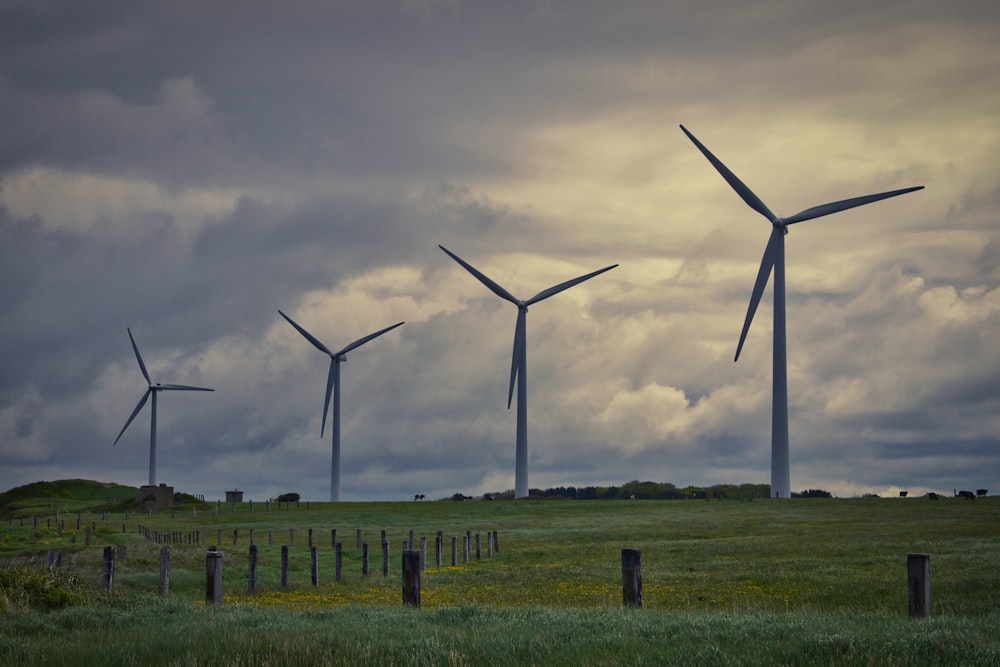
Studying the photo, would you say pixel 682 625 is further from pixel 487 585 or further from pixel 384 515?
pixel 384 515

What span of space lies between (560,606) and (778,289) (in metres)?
81.9

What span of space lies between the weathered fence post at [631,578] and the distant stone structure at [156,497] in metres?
135

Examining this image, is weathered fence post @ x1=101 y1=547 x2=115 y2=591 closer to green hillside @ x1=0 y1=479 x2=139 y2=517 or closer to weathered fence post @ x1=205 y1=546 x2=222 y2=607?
weathered fence post @ x1=205 y1=546 x2=222 y2=607

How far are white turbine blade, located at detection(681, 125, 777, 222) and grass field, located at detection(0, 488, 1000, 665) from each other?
41436mm

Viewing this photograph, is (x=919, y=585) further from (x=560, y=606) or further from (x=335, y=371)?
(x=335, y=371)

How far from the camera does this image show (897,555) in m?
40.0

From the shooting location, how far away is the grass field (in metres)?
16.0

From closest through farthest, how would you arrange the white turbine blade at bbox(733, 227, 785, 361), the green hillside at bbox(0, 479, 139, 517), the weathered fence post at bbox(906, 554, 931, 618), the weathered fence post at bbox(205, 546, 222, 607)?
1. the weathered fence post at bbox(906, 554, 931, 618)
2. the weathered fence post at bbox(205, 546, 222, 607)
3. the white turbine blade at bbox(733, 227, 785, 361)
4. the green hillside at bbox(0, 479, 139, 517)

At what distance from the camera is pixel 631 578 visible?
21.0 metres

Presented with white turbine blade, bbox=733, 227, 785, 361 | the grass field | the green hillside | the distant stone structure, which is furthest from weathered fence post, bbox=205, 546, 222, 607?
the green hillside

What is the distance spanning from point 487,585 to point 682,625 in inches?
725

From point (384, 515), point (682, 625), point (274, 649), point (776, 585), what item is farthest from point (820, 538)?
point (384, 515)

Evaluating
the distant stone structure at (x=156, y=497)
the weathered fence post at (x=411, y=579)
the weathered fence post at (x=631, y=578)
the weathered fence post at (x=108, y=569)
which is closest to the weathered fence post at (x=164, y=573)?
the weathered fence post at (x=108, y=569)

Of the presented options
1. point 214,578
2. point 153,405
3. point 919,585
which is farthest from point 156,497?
point 919,585
